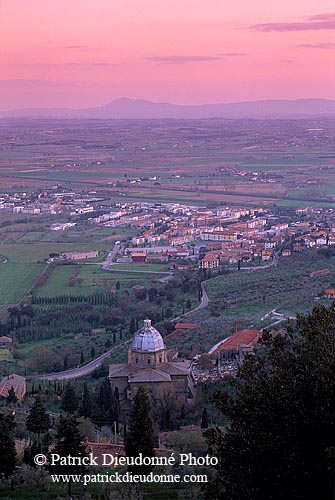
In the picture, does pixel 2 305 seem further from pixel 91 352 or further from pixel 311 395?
pixel 311 395

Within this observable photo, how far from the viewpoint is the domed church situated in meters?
15.2

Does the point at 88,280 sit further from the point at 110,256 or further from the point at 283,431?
the point at 283,431

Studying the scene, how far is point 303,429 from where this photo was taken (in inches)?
272

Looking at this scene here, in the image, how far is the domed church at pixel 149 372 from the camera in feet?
50.0

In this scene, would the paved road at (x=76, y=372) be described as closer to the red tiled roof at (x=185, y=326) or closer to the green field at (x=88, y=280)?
the red tiled roof at (x=185, y=326)


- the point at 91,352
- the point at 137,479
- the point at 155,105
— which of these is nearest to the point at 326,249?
the point at 91,352

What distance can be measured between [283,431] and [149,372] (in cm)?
872

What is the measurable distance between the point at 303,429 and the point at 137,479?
304cm

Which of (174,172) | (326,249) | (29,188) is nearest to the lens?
(326,249)

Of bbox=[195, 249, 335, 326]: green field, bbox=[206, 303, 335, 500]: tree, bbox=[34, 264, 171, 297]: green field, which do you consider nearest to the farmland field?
bbox=[195, 249, 335, 326]: green field

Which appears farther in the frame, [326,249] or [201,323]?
[326,249]

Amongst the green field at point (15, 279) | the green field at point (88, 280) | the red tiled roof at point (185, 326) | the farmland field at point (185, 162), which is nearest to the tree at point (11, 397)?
the red tiled roof at point (185, 326)

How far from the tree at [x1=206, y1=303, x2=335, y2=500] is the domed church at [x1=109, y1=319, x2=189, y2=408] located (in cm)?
769

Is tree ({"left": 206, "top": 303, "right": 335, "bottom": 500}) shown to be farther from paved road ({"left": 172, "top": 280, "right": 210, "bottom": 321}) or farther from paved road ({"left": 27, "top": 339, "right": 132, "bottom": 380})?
paved road ({"left": 172, "top": 280, "right": 210, "bottom": 321})
